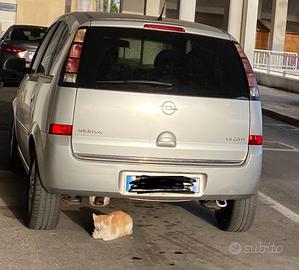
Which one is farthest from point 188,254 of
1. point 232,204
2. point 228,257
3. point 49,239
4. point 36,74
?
point 36,74

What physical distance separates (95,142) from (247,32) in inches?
1019

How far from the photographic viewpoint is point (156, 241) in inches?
209

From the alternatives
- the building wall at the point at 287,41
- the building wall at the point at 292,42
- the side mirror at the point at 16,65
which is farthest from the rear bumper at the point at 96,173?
the building wall at the point at 292,42

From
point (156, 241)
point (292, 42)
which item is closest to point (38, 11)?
point (292, 42)

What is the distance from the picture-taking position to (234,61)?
17.2 ft

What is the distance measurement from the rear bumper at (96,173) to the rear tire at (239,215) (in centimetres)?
39

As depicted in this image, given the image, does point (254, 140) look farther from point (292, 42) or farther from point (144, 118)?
point (292, 42)

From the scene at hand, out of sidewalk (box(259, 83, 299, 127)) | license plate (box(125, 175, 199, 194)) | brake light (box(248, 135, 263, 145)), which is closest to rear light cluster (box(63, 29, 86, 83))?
license plate (box(125, 175, 199, 194))

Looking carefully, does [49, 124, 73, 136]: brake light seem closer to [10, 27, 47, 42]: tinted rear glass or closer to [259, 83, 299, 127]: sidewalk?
[259, 83, 299, 127]: sidewalk

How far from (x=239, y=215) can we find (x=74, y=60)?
191 centimetres

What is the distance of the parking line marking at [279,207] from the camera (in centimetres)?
639

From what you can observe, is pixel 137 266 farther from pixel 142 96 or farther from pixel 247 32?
pixel 247 32

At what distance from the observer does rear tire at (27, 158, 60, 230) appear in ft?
16.9

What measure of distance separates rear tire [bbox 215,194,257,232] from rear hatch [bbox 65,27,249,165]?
51 centimetres
